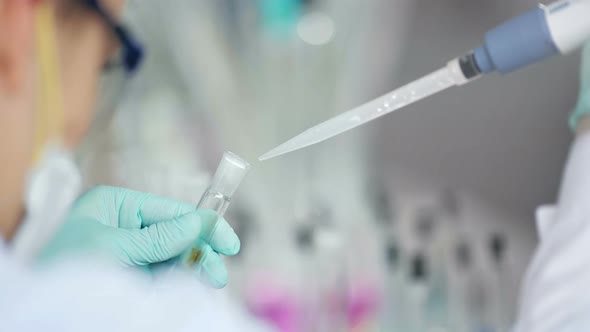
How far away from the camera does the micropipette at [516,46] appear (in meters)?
0.76

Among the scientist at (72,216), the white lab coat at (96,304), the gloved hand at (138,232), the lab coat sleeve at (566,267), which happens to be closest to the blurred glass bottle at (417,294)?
the lab coat sleeve at (566,267)

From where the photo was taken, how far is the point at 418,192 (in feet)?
5.03

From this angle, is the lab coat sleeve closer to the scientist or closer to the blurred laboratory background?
the blurred laboratory background

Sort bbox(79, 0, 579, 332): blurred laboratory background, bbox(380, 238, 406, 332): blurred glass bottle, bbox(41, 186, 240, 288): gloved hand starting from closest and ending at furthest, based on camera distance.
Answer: bbox(41, 186, 240, 288): gloved hand
bbox(79, 0, 579, 332): blurred laboratory background
bbox(380, 238, 406, 332): blurred glass bottle

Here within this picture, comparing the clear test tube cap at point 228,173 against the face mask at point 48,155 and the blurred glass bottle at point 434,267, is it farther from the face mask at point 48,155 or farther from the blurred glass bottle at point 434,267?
the blurred glass bottle at point 434,267

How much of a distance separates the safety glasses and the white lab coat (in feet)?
2.05

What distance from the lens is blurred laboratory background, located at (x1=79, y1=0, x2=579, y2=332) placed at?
4.00 feet

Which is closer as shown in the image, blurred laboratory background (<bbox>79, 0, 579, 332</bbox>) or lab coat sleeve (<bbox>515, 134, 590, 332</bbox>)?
lab coat sleeve (<bbox>515, 134, 590, 332</bbox>)

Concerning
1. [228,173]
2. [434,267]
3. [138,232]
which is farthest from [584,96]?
[138,232]

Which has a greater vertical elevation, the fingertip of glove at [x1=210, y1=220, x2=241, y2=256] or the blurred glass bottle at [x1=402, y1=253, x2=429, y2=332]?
the blurred glass bottle at [x1=402, y1=253, x2=429, y2=332]

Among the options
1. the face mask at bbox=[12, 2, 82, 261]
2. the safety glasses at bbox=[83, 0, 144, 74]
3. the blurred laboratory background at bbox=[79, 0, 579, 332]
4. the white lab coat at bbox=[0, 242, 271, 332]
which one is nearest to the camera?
the white lab coat at bbox=[0, 242, 271, 332]

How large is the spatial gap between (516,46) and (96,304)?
628mm

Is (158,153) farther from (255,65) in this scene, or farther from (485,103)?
(485,103)

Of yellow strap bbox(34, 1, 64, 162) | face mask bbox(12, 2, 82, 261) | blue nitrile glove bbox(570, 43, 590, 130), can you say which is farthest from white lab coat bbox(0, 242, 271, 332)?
blue nitrile glove bbox(570, 43, 590, 130)
